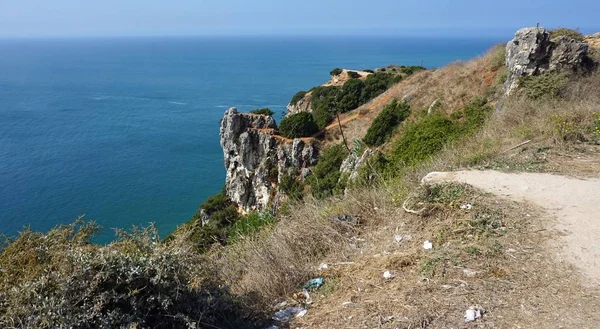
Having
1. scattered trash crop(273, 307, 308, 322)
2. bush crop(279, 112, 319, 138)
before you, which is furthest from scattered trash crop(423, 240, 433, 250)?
bush crop(279, 112, 319, 138)

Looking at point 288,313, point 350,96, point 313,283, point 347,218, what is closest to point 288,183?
point 350,96

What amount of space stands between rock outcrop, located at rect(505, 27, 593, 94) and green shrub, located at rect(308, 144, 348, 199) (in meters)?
8.55

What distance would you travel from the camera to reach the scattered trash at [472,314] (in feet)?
12.3

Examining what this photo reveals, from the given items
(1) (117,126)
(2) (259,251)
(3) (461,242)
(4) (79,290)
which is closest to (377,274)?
(3) (461,242)

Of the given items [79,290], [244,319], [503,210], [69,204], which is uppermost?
[79,290]

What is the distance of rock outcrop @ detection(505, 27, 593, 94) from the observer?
1472cm

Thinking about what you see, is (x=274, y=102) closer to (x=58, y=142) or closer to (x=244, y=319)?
(x=58, y=142)

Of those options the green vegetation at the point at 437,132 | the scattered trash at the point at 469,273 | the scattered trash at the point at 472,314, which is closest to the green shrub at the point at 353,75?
the green vegetation at the point at 437,132

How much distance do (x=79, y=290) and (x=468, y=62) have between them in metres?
23.9

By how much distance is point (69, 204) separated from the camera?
34562 mm

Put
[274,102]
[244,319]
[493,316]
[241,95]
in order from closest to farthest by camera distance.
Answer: [493,316] → [244,319] → [274,102] → [241,95]

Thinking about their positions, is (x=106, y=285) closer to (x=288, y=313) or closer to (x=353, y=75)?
(x=288, y=313)

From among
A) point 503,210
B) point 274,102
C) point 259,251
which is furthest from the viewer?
point 274,102

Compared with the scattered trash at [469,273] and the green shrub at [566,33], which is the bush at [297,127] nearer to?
the green shrub at [566,33]
